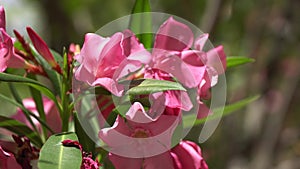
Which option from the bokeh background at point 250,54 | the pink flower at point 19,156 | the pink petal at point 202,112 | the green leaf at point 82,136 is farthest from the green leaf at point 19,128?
the bokeh background at point 250,54

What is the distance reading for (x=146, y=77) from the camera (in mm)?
1062

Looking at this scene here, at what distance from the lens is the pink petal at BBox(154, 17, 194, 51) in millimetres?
1119

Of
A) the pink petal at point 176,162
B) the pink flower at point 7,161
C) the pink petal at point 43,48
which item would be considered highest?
the pink petal at point 43,48

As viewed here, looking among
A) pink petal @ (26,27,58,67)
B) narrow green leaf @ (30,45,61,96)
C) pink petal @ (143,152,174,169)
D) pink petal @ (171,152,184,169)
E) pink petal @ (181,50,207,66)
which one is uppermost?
pink petal @ (26,27,58,67)

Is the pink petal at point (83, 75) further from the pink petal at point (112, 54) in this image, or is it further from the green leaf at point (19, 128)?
the green leaf at point (19, 128)

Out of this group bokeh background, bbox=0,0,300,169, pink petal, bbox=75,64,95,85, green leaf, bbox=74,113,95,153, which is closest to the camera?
pink petal, bbox=75,64,95,85

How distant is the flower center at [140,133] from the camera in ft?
3.39

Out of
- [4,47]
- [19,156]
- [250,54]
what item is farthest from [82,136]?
[250,54]

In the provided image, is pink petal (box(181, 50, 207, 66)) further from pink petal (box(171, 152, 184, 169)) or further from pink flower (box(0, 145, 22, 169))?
pink flower (box(0, 145, 22, 169))

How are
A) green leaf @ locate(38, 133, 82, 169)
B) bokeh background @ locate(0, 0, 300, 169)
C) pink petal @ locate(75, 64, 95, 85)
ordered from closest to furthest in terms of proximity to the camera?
green leaf @ locate(38, 133, 82, 169) → pink petal @ locate(75, 64, 95, 85) → bokeh background @ locate(0, 0, 300, 169)

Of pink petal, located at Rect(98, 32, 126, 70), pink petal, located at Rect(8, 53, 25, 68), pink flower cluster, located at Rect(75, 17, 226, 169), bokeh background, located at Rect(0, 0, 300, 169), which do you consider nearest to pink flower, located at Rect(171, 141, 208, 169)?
pink flower cluster, located at Rect(75, 17, 226, 169)

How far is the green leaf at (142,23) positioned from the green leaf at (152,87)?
24cm

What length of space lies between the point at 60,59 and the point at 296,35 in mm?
1999

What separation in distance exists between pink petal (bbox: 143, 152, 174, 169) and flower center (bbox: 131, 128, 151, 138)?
1.6 inches
